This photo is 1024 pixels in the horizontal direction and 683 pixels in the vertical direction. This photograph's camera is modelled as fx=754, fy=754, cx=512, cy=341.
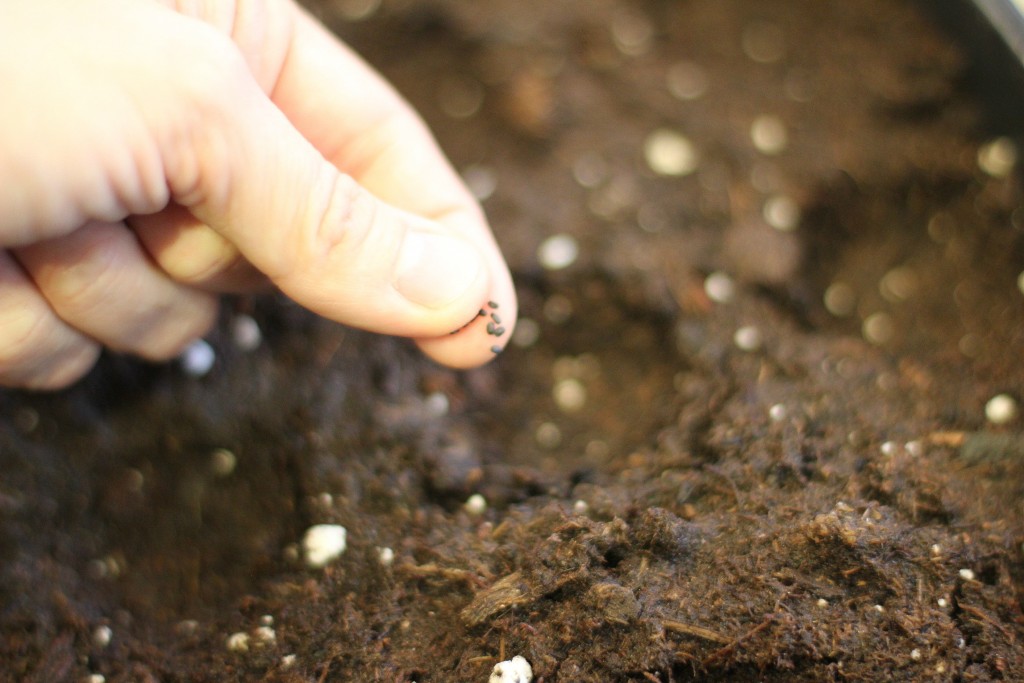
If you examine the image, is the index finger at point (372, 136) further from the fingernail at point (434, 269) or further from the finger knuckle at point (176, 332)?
the finger knuckle at point (176, 332)

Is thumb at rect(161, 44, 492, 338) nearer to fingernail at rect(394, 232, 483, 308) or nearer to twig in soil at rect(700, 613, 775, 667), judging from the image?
fingernail at rect(394, 232, 483, 308)

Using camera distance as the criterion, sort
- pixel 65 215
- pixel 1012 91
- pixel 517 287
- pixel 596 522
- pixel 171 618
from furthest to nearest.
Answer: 1. pixel 517 287
2. pixel 1012 91
3. pixel 171 618
4. pixel 596 522
5. pixel 65 215

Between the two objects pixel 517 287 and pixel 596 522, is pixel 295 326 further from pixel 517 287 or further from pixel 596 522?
pixel 596 522

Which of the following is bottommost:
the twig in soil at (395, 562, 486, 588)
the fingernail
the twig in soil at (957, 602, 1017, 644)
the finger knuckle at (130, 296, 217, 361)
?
the twig in soil at (395, 562, 486, 588)

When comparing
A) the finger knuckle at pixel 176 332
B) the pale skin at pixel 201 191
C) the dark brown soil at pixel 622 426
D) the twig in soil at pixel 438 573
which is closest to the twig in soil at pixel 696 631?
the dark brown soil at pixel 622 426

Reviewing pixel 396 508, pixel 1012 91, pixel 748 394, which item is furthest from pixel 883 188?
pixel 396 508

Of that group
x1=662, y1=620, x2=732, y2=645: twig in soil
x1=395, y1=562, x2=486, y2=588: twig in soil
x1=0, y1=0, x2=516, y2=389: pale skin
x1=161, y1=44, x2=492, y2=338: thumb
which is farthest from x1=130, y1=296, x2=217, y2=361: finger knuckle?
x1=662, y1=620, x2=732, y2=645: twig in soil
